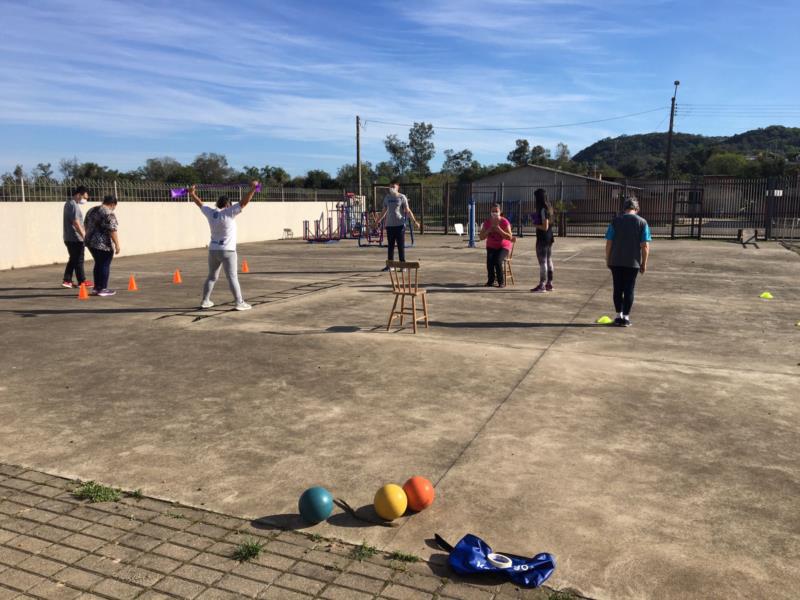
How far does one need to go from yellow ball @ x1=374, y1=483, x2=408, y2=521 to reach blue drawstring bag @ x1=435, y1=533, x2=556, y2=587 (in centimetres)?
45

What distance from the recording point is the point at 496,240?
12078mm

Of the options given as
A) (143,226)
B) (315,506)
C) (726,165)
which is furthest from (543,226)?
(726,165)

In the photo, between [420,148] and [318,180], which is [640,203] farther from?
[420,148]

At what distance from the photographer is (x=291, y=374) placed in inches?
255

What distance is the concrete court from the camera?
3.45 metres

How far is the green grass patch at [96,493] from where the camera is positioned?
384cm

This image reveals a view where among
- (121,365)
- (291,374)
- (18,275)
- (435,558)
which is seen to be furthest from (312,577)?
(18,275)

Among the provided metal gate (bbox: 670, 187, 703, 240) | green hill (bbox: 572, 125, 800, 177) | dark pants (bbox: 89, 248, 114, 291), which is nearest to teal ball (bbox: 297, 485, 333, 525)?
dark pants (bbox: 89, 248, 114, 291)

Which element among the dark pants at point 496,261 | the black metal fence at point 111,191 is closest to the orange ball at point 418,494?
the dark pants at point 496,261

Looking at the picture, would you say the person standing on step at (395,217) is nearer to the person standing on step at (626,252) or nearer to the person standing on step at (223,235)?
the person standing on step at (223,235)

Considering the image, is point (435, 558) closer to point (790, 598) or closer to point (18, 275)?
point (790, 598)

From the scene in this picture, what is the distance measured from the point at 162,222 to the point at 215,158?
6978cm

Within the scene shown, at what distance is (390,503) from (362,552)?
0.32 m

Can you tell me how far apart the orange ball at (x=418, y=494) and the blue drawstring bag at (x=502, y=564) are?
0.48m
